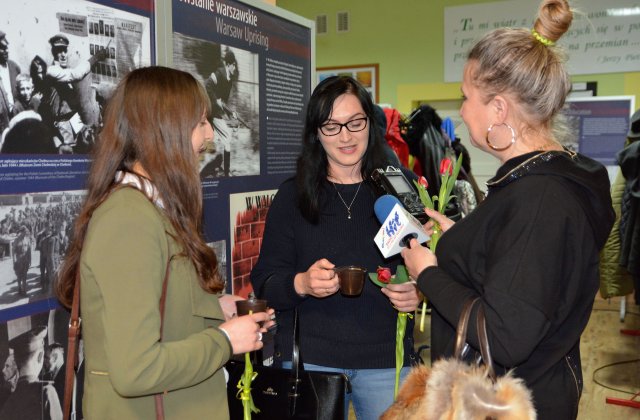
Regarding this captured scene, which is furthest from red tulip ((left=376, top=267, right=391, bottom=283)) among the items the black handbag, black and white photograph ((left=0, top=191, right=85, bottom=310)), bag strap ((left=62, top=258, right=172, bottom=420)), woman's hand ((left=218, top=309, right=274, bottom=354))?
black and white photograph ((left=0, top=191, right=85, bottom=310))

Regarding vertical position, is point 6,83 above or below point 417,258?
above

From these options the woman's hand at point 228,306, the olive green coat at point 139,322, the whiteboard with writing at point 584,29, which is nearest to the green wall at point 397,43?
the whiteboard with writing at point 584,29

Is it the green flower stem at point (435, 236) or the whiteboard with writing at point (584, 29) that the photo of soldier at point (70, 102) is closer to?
the green flower stem at point (435, 236)

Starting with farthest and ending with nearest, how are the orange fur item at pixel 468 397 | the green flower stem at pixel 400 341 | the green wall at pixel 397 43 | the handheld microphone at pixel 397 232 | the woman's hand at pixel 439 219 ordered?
1. the green wall at pixel 397 43
2. the green flower stem at pixel 400 341
3. the woman's hand at pixel 439 219
4. the handheld microphone at pixel 397 232
5. the orange fur item at pixel 468 397

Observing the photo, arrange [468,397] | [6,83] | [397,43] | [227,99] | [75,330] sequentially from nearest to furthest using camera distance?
[468,397] → [75,330] → [6,83] → [227,99] → [397,43]

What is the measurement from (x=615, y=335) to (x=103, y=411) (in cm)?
519

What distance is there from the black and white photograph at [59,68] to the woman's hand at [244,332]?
0.66 metres

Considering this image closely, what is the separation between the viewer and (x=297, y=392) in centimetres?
170

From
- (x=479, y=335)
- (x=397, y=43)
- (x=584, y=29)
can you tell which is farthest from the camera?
(x=397, y=43)

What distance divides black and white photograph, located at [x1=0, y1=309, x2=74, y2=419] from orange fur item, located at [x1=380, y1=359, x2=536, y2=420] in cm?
96

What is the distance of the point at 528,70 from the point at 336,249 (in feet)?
2.75

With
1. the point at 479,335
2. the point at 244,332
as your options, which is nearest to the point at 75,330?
the point at 244,332

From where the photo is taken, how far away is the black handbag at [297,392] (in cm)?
168

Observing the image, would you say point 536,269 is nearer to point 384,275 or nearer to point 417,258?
point 417,258
